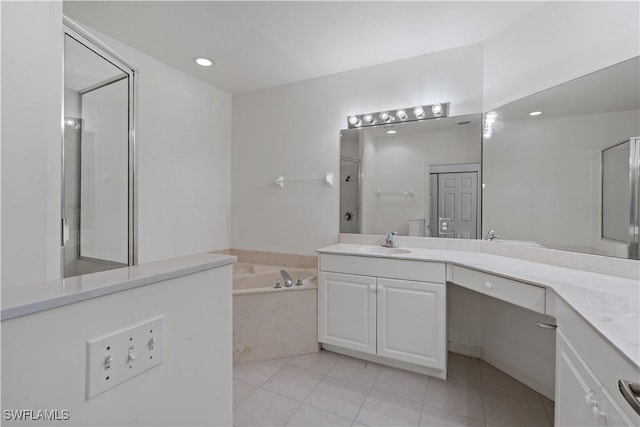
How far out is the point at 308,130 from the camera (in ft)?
9.25

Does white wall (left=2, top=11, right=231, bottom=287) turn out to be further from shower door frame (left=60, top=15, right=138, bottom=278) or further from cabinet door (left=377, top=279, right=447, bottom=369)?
cabinet door (left=377, top=279, right=447, bottom=369)

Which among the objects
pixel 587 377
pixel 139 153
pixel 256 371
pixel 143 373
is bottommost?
pixel 256 371

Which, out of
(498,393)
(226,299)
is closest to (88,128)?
(226,299)

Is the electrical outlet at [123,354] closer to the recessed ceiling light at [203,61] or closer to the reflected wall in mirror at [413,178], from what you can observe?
the reflected wall in mirror at [413,178]

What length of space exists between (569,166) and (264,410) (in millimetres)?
2218

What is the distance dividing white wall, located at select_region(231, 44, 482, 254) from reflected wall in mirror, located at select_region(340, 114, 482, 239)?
134mm

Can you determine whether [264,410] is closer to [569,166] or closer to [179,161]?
[179,161]

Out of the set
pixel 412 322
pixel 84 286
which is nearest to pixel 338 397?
pixel 412 322

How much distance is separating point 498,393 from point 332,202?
183 cm

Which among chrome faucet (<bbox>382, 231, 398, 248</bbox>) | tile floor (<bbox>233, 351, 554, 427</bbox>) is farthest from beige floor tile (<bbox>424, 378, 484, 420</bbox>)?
chrome faucet (<bbox>382, 231, 398, 248</bbox>)

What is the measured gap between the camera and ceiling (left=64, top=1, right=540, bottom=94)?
1.79 metres

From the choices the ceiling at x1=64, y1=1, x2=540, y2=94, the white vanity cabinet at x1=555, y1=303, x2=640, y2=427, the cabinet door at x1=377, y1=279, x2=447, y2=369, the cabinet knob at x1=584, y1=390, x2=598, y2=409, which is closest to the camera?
the white vanity cabinet at x1=555, y1=303, x2=640, y2=427

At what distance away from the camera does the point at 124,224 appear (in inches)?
56.1

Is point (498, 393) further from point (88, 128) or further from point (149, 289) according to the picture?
point (88, 128)
